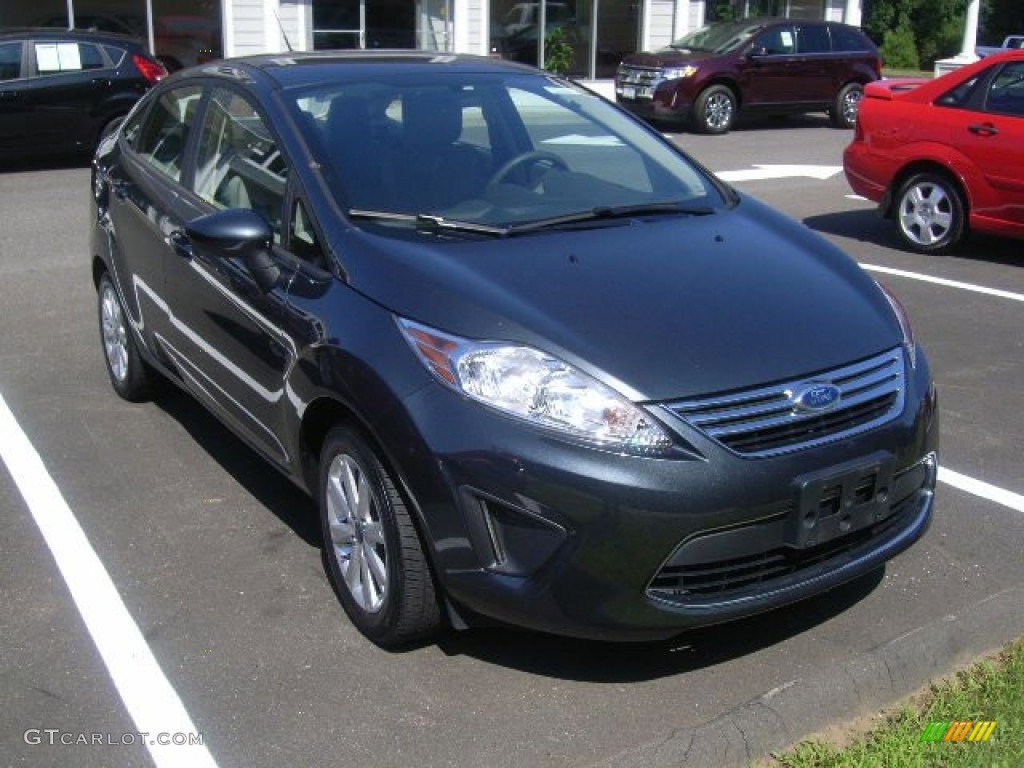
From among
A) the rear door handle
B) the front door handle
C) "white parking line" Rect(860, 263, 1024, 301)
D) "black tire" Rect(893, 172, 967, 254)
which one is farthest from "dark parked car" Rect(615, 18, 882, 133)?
the front door handle

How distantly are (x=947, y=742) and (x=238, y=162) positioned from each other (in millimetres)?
3071

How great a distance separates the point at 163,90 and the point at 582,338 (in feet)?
10.2

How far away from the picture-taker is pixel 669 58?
59.4 ft

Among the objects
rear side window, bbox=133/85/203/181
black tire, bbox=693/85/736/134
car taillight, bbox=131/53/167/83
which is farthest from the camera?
black tire, bbox=693/85/736/134

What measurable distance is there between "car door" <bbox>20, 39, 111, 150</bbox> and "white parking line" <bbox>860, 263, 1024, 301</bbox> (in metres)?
9.30

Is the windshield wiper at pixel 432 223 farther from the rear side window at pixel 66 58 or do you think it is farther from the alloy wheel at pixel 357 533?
the rear side window at pixel 66 58

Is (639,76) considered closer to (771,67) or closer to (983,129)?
(771,67)

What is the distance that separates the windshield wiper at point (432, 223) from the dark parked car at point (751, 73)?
47.3 ft

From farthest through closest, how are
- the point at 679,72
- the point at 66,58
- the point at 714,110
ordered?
the point at 714,110
the point at 679,72
the point at 66,58

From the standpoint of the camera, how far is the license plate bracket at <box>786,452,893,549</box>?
319 centimetres


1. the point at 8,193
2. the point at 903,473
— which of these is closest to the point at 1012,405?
the point at 903,473

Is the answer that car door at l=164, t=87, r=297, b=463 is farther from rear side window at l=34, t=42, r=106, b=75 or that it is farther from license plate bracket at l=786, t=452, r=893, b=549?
rear side window at l=34, t=42, r=106, b=75

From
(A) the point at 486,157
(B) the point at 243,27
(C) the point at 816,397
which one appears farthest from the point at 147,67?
(C) the point at 816,397

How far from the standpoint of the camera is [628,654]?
142 inches
